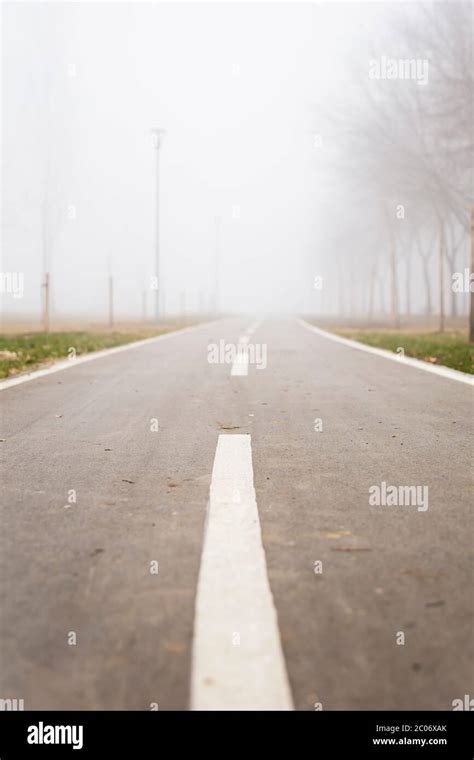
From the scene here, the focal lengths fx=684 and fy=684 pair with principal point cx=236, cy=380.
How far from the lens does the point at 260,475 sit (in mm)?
4027

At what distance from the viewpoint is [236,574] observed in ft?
8.13

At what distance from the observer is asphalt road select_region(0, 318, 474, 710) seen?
1829mm

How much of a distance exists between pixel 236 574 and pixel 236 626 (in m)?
0.40

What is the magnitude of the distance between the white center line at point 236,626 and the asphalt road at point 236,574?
1.5 inches

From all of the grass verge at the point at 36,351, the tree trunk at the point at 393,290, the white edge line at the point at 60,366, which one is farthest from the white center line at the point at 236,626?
the tree trunk at the point at 393,290

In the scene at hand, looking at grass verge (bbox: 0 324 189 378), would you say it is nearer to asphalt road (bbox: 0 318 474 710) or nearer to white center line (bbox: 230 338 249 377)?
white center line (bbox: 230 338 249 377)

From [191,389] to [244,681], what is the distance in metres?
6.62

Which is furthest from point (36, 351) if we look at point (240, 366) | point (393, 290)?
point (393, 290)

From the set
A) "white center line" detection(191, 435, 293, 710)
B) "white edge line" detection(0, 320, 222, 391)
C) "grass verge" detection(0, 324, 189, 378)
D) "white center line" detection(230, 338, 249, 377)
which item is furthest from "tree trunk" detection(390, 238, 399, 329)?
"white center line" detection(191, 435, 293, 710)

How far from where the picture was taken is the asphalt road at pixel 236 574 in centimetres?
183

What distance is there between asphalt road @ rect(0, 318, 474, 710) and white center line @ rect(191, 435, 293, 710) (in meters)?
0.04
